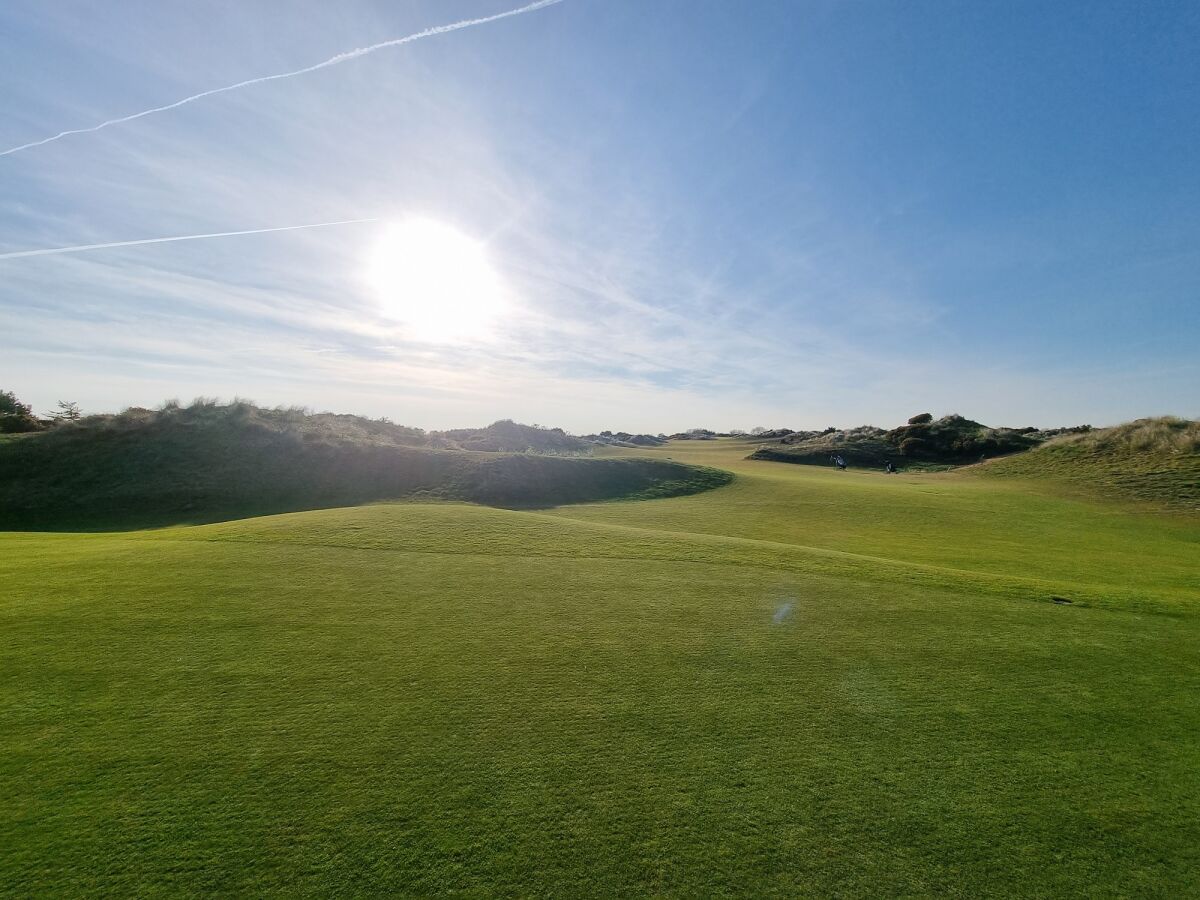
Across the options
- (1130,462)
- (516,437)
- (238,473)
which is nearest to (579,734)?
(238,473)

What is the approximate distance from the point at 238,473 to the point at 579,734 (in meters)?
30.5

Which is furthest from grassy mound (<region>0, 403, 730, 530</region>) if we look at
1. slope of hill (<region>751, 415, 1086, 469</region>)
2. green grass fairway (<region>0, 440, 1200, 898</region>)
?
slope of hill (<region>751, 415, 1086, 469</region>)

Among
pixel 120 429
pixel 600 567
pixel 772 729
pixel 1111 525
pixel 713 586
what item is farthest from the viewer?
pixel 120 429

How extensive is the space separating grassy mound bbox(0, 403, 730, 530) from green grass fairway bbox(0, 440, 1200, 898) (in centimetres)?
1831

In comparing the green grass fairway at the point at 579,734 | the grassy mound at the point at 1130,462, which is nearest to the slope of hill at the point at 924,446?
the grassy mound at the point at 1130,462

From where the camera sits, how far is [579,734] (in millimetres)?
4730

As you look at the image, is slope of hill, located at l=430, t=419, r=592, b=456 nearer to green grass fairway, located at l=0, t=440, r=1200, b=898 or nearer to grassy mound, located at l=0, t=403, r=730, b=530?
grassy mound, located at l=0, t=403, r=730, b=530

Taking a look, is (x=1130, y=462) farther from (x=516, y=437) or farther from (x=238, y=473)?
(x=516, y=437)

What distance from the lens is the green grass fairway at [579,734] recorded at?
341 centimetres

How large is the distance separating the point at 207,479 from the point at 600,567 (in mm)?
26445

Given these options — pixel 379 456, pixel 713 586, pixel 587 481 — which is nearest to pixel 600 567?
pixel 713 586

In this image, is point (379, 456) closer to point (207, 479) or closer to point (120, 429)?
point (207, 479)

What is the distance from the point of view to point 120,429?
30938mm

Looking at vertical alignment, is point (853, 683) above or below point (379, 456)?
below
